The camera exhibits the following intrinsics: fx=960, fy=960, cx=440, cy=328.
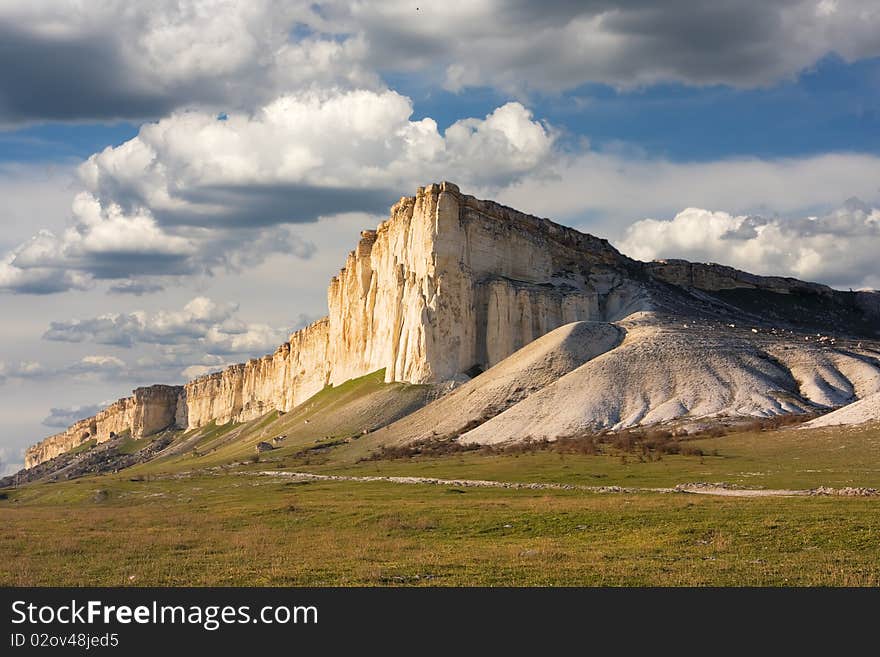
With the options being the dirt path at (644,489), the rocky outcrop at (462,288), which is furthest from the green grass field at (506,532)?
the rocky outcrop at (462,288)

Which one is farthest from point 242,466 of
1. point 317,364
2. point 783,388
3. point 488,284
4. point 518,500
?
point 317,364

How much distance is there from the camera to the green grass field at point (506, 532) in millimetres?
20828

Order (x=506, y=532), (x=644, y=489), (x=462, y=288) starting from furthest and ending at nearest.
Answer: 1. (x=462, y=288)
2. (x=644, y=489)
3. (x=506, y=532)

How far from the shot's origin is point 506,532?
2944 cm

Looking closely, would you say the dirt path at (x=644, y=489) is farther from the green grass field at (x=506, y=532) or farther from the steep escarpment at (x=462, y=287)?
the steep escarpment at (x=462, y=287)

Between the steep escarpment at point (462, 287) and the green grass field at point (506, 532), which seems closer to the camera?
the green grass field at point (506, 532)

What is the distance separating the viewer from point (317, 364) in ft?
538

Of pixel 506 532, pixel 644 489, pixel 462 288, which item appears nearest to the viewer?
pixel 506 532

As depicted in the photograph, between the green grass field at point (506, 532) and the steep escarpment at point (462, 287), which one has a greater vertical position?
the steep escarpment at point (462, 287)

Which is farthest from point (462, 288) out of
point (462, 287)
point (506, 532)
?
point (506, 532)

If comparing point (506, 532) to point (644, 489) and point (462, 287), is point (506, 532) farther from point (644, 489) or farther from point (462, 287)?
point (462, 287)

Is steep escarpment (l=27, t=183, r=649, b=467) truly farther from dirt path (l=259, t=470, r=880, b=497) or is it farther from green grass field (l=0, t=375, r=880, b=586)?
green grass field (l=0, t=375, r=880, b=586)

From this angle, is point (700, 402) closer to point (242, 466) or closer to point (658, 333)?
point (658, 333)
